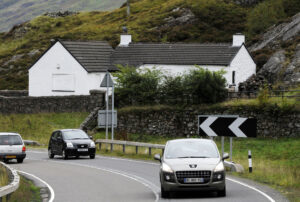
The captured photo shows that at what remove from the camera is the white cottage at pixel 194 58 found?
5875cm

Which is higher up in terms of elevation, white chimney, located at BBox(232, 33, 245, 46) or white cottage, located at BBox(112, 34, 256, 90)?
white chimney, located at BBox(232, 33, 245, 46)

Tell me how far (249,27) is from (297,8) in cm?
983

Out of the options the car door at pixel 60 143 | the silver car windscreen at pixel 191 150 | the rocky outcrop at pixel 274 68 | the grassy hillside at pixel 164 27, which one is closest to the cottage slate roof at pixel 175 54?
the rocky outcrop at pixel 274 68

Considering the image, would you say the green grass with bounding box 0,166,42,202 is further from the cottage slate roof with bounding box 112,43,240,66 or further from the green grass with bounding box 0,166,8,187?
the cottage slate roof with bounding box 112,43,240,66

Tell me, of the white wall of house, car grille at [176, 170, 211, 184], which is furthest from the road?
the white wall of house

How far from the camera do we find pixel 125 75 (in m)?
49.6

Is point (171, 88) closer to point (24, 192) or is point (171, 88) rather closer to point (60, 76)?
point (60, 76)

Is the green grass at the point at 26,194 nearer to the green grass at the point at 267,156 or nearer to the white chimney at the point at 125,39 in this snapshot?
the green grass at the point at 267,156

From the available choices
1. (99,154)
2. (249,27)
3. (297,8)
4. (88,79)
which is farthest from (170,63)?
(297,8)

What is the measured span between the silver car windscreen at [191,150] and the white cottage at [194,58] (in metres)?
38.3

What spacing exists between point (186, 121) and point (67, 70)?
1930 cm

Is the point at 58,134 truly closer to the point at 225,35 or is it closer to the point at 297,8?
the point at 225,35

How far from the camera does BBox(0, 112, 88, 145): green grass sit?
5066 cm

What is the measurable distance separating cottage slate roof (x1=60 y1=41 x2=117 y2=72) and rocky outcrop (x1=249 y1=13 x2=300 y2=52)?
16.0 metres
